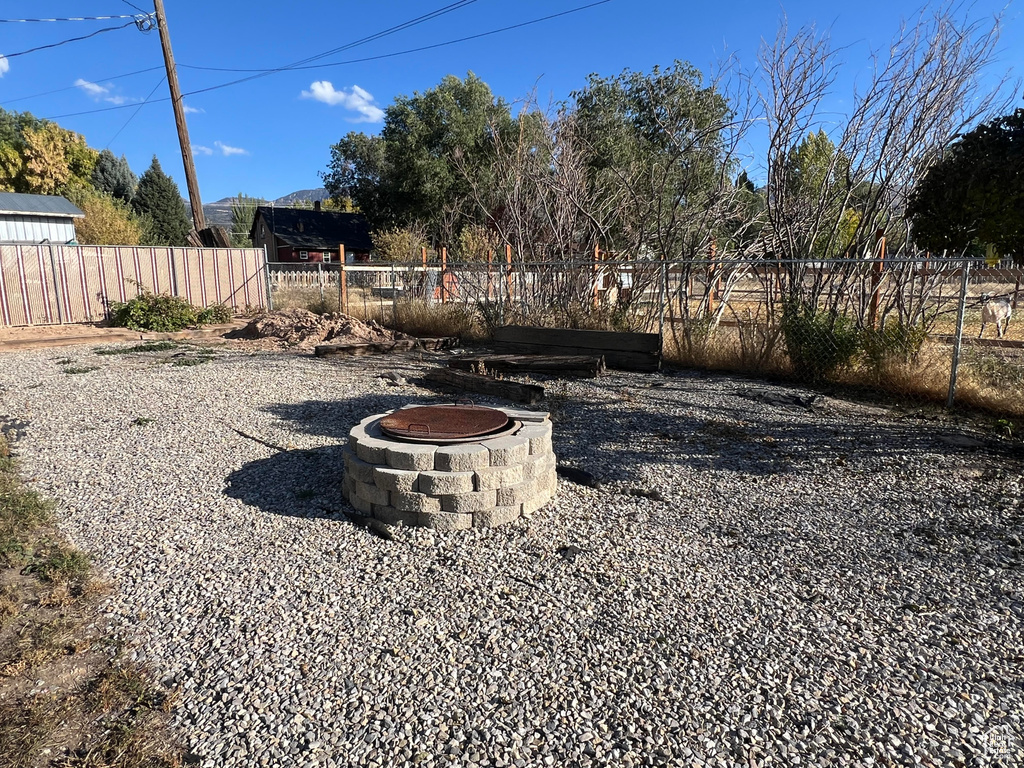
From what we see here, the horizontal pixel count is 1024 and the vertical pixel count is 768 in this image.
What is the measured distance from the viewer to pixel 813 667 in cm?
255

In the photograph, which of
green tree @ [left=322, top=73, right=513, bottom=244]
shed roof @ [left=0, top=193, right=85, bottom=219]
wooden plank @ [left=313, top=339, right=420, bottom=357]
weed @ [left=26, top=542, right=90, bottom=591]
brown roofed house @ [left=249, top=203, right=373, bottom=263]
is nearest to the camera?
weed @ [left=26, top=542, right=90, bottom=591]

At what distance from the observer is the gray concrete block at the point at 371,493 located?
12.8ft

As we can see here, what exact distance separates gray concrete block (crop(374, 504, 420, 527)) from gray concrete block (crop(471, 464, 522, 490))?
1.41ft

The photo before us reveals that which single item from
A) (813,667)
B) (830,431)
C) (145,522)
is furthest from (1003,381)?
(145,522)

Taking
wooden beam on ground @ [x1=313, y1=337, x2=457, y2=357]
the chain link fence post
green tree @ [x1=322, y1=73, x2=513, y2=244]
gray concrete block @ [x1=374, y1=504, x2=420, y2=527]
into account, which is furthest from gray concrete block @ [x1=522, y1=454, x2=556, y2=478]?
green tree @ [x1=322, y1=73, x2=513, y2=244]

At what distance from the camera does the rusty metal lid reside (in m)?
4.11

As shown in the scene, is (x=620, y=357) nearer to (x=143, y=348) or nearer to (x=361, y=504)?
(x=361, y=504)

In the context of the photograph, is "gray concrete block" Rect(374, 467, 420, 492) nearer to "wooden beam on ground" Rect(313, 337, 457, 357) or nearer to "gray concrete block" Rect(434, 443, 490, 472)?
"gray concrete block" Rect(434, 443, 490, 472)

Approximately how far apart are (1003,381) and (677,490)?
485 centimetres

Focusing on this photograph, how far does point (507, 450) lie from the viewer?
3910 millimetres

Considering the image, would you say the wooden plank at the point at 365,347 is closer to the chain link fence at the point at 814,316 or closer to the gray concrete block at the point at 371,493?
the chain link fence at the point at 814,316

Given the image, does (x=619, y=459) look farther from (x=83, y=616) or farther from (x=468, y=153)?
(x=468, y=153)

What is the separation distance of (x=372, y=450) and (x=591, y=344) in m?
6.40

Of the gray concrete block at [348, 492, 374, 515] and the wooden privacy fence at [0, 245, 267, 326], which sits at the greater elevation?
the wooden privacy fence at [0, 245, 267, 326]
